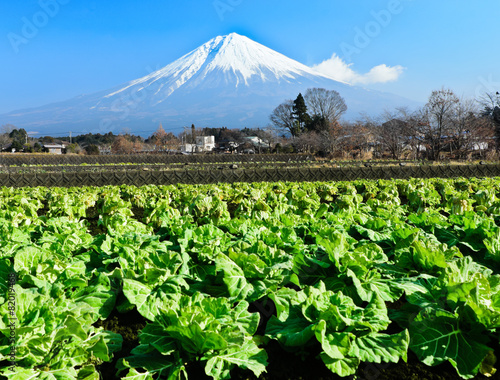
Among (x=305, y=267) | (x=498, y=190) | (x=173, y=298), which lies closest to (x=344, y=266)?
(x=305, y=267)

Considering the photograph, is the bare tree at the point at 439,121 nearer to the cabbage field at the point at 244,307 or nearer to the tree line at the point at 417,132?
the tree line at the point at 417,132

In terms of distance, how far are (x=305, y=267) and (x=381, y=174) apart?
62.3 ft

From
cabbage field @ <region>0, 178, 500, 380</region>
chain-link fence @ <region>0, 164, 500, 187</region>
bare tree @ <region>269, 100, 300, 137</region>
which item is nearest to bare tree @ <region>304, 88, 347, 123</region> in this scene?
bare tree @ <region>269, 100, 300, 137</region>

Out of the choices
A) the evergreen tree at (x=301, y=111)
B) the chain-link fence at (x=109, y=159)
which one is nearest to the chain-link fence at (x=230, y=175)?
the chain-link fence at (x=109, y=159)

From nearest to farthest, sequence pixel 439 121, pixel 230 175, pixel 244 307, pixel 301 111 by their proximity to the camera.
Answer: pixel 244 307 < pixel 230 175 < pixel 439 121 < pixel 301 111

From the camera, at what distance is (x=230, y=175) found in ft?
65.6

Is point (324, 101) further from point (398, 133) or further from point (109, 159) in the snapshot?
point (109, 159)

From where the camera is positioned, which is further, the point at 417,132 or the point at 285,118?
the point at 285,118

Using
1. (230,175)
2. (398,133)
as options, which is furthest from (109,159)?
(398,133)

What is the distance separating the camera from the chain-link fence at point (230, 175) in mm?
18953

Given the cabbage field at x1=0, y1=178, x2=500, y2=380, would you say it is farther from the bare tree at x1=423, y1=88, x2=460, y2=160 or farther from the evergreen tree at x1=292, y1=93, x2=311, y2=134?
the evergreen tree at x1=292, y1=93, x2=311, y2=134

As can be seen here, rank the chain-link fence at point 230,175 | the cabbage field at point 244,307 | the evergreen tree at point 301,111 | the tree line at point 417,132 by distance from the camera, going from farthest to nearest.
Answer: the evergreen tree at point 301,111, the tree line at point 417,132, the chain-link fence at point 230,175, the cabbage field at point 244,307

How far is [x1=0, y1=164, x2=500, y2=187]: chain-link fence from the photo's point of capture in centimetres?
1895

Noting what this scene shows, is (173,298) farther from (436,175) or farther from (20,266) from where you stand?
(436,175)
